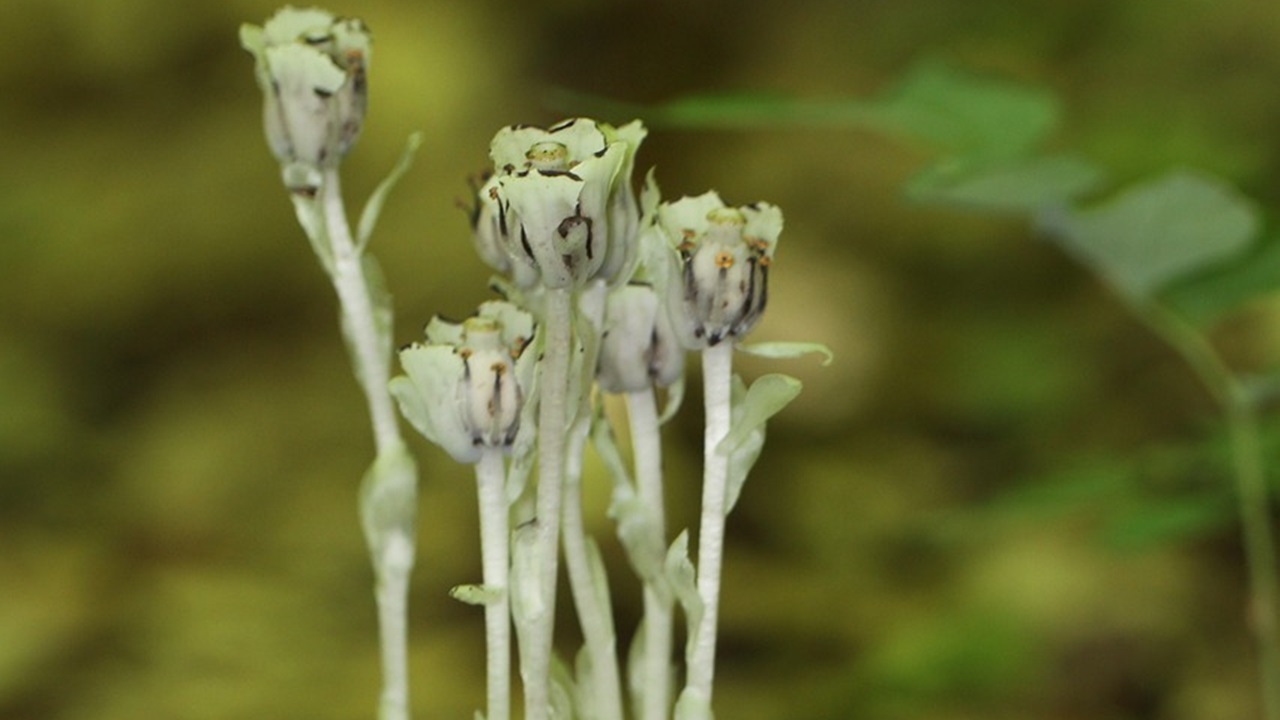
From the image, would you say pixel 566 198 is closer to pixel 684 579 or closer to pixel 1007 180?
pixel 684 579

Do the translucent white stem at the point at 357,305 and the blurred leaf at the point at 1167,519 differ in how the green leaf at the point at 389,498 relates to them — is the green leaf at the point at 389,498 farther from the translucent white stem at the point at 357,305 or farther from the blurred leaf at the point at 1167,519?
the blurred leaf at the point at 1167,519

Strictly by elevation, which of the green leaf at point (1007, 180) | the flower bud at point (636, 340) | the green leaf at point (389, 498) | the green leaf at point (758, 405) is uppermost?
the green leaf at point (1007, 180)

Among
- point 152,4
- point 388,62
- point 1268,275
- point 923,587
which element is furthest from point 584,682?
point 152,4

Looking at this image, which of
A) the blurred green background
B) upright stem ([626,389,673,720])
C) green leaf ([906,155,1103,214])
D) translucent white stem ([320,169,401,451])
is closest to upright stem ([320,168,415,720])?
translucent white stem ([320,169,401,451])

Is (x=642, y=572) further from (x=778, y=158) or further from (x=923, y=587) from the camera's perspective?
(x=778, y=158)

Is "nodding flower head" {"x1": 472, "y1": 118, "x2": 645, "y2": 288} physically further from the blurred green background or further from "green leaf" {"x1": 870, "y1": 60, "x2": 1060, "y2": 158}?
the blurred green background

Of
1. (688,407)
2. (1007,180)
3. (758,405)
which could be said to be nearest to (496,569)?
(758,405)

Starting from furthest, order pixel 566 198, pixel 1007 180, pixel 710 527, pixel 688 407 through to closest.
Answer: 1. pixel 688 407
2. pixel 1007 180
3. pixel 710 527
4. pixel 566 198

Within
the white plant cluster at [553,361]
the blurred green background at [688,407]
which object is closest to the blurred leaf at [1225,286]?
the white plant cluster at [553,361]
